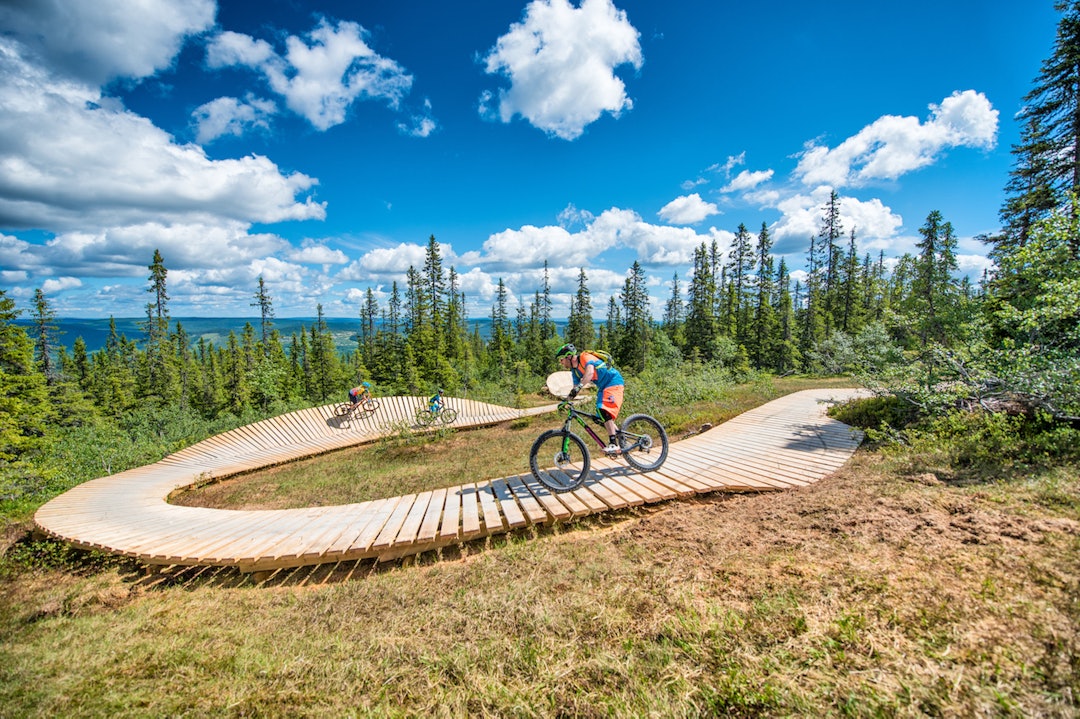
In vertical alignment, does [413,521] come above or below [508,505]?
below

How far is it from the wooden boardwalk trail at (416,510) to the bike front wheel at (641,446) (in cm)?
21

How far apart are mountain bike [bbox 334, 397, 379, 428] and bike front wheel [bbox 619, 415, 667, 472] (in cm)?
1647

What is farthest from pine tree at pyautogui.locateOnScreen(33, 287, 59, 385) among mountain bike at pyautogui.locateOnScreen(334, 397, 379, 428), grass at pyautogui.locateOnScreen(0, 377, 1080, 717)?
grass at pyautogui.locateOnScreen(0, 377, 1080, 717)

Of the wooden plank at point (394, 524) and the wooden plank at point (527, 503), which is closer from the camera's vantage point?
the wooden plank at point (394, 524)

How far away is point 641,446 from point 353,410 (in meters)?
17.4

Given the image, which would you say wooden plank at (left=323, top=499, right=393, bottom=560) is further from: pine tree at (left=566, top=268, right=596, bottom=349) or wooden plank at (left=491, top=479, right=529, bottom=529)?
pine tree at (left=566, top=268, right=596, bottom=349)

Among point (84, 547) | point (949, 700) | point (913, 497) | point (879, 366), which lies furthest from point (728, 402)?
point (84, 547)

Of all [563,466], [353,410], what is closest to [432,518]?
[563,466]

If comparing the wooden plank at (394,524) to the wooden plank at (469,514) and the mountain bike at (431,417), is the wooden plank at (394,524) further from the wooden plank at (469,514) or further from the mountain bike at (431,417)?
the mountain bike at (431,417)

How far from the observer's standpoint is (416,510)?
590 centimetres

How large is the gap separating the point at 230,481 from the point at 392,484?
6000 millimetres

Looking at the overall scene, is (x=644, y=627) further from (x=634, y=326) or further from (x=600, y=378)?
(x=634, y=326)

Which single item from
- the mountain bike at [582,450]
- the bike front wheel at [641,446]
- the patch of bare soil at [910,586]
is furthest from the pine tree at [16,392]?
Result: the patch of bare soil at [910,586]

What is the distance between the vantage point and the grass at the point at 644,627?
6.72 ft
